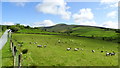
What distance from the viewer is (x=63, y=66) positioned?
1645 cm

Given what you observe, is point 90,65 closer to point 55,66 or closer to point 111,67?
point 111,67

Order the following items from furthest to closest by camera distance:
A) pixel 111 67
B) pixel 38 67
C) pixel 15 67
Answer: pixel 111 67 < pixel 38 67 < pixel 15 67

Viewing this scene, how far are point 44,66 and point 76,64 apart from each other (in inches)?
192

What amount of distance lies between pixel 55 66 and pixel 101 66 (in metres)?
6.95

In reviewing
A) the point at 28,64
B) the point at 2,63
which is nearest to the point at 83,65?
the point at 28,64

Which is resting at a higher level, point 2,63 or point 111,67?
point 2,63

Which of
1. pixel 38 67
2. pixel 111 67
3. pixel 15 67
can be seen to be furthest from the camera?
pixel 111 67

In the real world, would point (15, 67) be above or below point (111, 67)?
above

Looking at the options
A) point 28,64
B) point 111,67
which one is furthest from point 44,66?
point 111,67

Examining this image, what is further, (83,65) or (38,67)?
(83,65)

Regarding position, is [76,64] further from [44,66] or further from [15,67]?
[15,67]

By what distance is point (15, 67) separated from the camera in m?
14.7

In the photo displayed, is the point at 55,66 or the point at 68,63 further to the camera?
the point at 68,63

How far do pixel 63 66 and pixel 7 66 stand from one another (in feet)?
25.3
